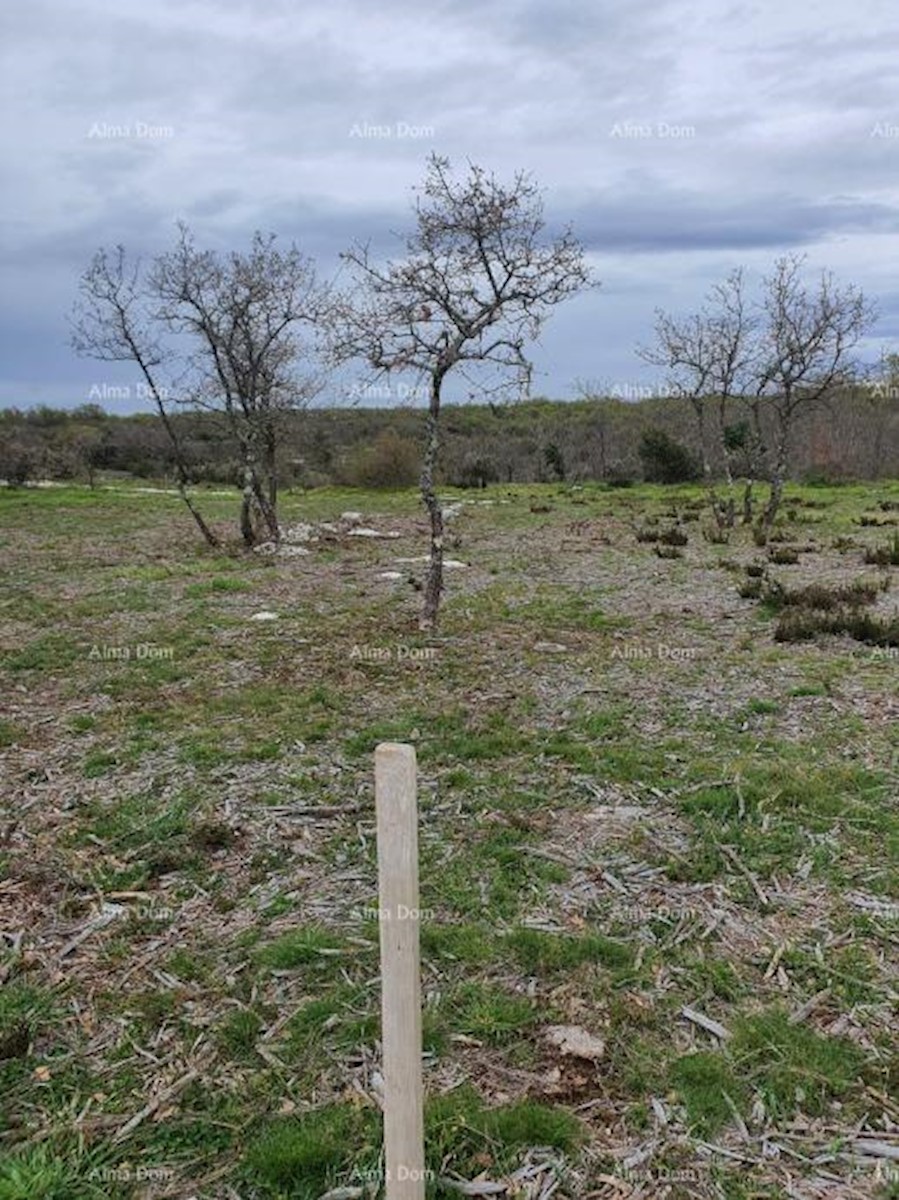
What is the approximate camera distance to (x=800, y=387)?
2080 cm

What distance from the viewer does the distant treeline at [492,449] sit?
40.2 m

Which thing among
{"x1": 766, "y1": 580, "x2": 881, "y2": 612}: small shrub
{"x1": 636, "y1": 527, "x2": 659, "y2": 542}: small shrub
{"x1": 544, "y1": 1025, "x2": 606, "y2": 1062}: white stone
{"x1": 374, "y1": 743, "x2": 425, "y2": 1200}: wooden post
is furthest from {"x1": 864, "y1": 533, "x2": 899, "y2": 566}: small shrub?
{"x1": 374, "y1": 743, "x2": 425, "y2": 1200}: wooden post

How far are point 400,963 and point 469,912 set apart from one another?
7.67 ft

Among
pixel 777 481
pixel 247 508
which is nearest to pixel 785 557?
pixel 777 481

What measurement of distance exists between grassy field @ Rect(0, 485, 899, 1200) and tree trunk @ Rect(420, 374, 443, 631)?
30.5 inches

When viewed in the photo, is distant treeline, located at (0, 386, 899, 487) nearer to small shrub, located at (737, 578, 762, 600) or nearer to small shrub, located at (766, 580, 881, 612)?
small shrub, located at (737, 578, 762, 600)

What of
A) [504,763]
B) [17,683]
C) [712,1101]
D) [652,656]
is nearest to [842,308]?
[652,656]

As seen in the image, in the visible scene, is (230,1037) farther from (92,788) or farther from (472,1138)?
(92,788)

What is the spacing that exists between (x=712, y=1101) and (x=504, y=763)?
3.75 meters

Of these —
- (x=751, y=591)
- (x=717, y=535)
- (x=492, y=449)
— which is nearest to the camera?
(x=751, y=591)

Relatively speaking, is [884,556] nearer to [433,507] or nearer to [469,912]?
[433,507]

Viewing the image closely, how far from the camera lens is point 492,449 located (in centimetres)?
4900

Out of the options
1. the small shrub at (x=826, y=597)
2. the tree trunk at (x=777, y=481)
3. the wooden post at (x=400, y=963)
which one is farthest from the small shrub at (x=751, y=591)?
the wooden post at (x=400, y=963)

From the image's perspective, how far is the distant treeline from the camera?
40156mm
